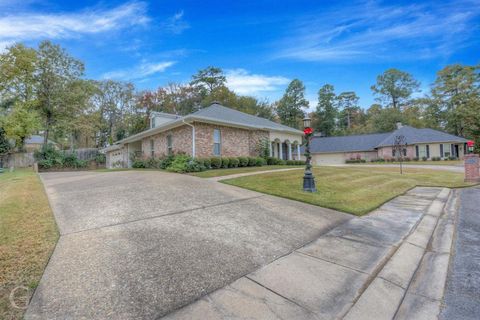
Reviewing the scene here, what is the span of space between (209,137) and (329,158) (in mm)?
29317

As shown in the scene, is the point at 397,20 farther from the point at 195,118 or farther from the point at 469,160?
the point at 195,118

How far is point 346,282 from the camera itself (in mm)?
2758

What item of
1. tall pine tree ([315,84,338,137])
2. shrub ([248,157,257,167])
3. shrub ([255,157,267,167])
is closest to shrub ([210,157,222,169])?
shrub ([248,157,257,167])

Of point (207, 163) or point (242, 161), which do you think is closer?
point (207, 163)

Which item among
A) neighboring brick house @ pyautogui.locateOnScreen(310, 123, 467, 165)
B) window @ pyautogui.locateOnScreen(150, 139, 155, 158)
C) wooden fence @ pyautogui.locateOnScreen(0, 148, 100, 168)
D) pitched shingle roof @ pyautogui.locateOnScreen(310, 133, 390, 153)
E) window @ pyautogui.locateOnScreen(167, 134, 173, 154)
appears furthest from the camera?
Result: pitched shingle roof @ pyautogui.locateOnScreen(310, 133, 390, 153)

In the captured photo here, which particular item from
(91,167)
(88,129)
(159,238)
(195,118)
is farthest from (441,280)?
(88,129)

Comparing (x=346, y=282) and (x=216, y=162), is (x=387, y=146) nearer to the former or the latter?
(x=216, y=162)

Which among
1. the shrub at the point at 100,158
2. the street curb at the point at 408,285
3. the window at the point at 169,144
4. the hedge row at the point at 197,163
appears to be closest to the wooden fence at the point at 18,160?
the shrub at the point at 100,158

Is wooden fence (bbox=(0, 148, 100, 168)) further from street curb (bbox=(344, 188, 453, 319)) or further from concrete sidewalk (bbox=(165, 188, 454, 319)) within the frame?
street curb (bbox=(344, 188, 453, 319))

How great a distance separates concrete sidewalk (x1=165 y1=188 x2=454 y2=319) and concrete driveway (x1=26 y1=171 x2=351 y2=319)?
23cm

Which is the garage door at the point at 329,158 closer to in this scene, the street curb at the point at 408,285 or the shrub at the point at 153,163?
the shrub at the point at 153,163

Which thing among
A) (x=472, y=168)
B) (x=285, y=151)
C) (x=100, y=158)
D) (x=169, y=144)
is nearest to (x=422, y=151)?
(x=285, y=151)

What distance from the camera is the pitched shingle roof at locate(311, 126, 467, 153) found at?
99.7 feet

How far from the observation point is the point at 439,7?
36.6 feet
